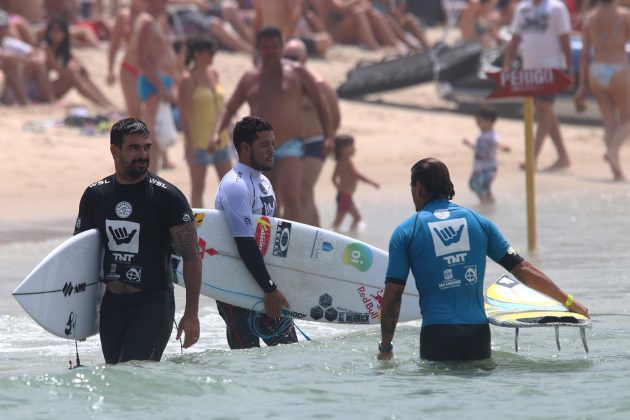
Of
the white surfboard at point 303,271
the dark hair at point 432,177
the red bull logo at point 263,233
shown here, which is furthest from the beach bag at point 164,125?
the dark hair at point 432,177

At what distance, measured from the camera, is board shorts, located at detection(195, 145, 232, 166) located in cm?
1170

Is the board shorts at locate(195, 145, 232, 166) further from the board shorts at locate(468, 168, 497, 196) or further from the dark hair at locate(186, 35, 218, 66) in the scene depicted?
the board shorts at locate(468, 168, 497, 196)

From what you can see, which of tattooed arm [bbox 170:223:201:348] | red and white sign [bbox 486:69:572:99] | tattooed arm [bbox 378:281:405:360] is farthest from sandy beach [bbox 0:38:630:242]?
tattooed arm [bbox 378:281:405:360]

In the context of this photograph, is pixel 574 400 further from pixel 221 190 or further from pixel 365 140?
pixel 365 140

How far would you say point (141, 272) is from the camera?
6062 mm

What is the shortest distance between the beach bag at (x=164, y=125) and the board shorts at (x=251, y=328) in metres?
7.54

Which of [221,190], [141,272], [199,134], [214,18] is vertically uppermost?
[214,18]

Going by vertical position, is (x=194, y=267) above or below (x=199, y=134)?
below

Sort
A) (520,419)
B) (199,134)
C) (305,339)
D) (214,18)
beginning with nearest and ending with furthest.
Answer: (520,419)
(305,339)
(199,134)
(214,18)

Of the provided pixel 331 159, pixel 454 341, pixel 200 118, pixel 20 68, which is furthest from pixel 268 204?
pixel 20 68

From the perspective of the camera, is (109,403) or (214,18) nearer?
(109,403)

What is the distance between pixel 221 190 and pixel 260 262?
40cm

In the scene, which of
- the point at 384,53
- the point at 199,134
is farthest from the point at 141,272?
the point at 384,53

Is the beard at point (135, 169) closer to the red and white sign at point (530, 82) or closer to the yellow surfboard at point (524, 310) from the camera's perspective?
the yellow surfboard at point (524, 310)
